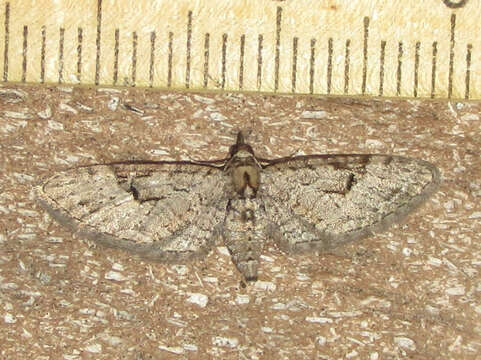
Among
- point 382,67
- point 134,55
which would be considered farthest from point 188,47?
point 382,67

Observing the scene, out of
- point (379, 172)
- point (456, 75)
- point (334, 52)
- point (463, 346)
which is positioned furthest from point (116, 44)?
point (463, 346)

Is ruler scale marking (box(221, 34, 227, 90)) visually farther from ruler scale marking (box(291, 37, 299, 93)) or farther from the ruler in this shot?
ruler scale marking (box(291, 37, 299, 93))

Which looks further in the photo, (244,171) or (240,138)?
(240,138)

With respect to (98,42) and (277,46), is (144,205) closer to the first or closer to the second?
(98,42)

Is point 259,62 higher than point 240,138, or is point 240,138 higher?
point 259,62

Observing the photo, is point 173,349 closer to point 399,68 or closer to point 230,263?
point 230,263

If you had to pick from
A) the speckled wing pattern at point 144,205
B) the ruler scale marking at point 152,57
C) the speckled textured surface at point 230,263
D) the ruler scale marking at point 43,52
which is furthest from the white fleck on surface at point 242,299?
the ruler scale marking at point 43,52

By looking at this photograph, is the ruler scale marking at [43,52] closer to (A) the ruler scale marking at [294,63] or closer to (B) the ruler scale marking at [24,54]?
(B) the ruler scale marking at [24,54]

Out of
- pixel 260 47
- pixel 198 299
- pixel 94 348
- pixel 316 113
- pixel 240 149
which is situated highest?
pixel 260 47
